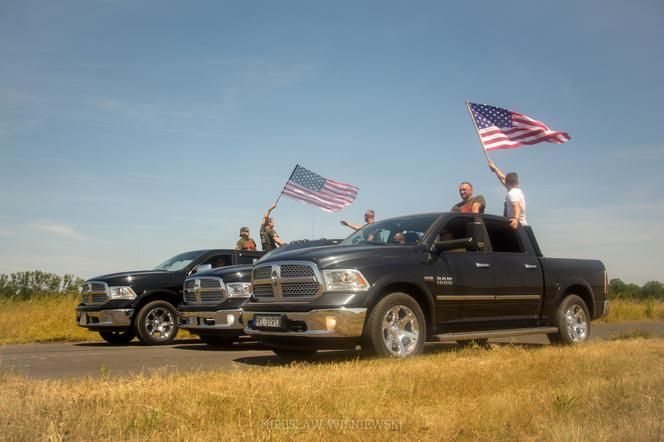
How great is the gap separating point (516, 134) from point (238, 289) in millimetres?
6765

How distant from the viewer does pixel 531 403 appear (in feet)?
16.9

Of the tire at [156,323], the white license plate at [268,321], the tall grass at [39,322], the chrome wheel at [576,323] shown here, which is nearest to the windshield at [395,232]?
the white license plate at [268,321]

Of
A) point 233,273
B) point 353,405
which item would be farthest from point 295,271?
point 233,273

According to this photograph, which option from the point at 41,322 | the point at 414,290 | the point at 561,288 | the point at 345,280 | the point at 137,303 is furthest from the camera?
the point at 41,322

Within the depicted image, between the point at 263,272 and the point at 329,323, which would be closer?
the point at 329,323

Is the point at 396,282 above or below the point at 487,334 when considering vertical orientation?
above

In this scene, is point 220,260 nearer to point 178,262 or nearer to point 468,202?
point 178,262

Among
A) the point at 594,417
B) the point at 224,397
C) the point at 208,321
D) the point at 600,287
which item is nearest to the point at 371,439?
the point at 224,397

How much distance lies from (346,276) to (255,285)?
1.53 metres

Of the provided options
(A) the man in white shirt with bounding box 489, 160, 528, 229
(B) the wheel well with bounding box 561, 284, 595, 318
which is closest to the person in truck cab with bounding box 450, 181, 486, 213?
(A) the man in white shirt with bounding box 489, 160, 528, 229

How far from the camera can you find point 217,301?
11539 mm

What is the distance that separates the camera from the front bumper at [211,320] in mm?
11164

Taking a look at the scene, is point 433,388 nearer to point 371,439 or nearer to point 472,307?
point 371,439

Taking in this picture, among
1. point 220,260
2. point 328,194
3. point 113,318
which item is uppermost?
point 328,194
